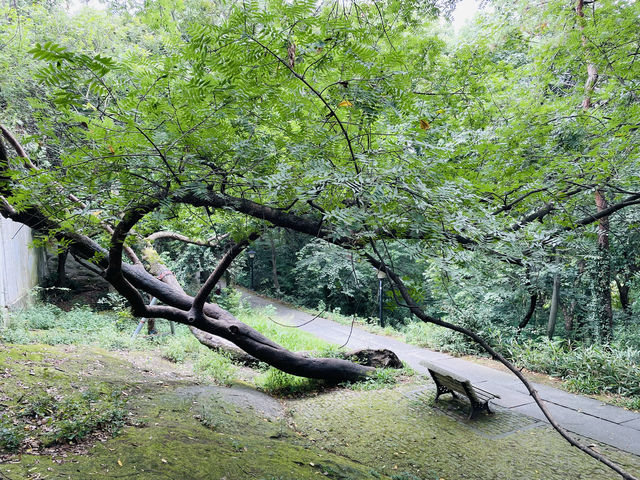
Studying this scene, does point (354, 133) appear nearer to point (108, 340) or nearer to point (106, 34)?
point (108, 340)

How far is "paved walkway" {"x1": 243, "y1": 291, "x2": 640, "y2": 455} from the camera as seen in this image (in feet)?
17.2

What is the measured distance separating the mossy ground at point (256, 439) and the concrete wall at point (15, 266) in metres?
3.03

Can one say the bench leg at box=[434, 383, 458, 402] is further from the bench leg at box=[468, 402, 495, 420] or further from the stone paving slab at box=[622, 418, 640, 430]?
the stone paving slab at box=[622, 418, 640, 430]

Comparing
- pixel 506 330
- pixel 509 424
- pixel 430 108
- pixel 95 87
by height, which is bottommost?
pixel 509 424

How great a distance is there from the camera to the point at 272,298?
19.3 m

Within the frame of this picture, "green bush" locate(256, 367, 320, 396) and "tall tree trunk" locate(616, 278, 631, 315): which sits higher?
"tall tree trunk" locate(616, 278, 631, 315)

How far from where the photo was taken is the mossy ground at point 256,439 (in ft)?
10.3

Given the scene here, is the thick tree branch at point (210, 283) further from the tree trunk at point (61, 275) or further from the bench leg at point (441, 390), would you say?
the tree trunk at point (61, 275)

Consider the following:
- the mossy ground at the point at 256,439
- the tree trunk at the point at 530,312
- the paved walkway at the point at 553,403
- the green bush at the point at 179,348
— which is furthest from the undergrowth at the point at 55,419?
the tree trunk at the point at 530,312

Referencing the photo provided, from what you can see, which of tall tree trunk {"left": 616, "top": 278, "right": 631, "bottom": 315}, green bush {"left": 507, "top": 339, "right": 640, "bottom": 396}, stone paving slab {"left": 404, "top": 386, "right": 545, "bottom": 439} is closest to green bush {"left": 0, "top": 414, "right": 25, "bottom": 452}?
stone paving slab {"left": 404, "top": 386, "right": 545, "bottom": 439}

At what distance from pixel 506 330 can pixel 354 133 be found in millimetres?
9337

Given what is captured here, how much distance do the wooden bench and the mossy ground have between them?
46cm

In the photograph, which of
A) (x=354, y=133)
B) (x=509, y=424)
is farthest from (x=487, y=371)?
(x=354, y=133)

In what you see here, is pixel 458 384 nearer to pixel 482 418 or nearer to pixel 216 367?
pixel 482 418
